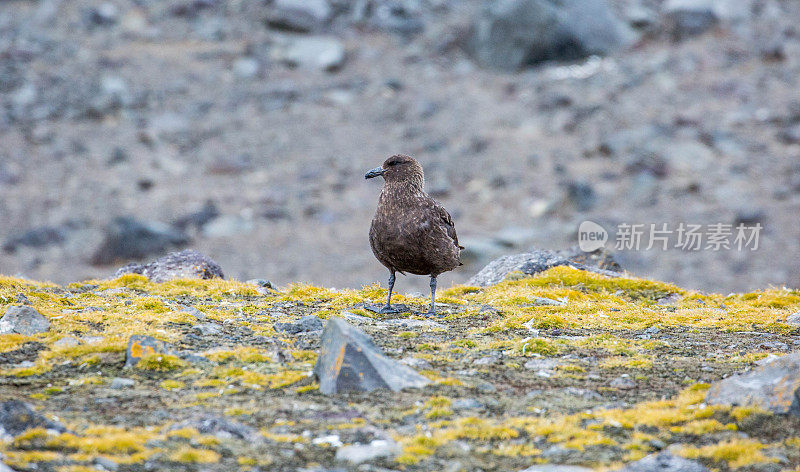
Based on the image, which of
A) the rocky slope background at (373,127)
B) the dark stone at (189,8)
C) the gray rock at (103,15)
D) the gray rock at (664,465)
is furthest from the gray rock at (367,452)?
the gray rock at (103,15)

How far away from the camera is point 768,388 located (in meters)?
7.98

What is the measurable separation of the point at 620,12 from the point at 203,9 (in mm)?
30323

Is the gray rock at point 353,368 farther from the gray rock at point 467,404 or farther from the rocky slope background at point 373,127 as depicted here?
the rocky slope background at point 373,127

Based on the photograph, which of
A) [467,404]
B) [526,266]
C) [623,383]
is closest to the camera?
[467,404]

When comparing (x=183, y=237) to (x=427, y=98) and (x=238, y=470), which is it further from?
(x=238, y=470)

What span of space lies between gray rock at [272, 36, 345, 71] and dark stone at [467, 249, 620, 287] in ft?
138

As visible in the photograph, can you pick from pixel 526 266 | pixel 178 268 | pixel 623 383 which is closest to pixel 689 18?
pixel 526 266

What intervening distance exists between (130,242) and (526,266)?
3107 centimetres

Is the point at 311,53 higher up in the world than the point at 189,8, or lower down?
lower down

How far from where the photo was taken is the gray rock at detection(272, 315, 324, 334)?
446 inches

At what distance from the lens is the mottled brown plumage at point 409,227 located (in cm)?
1255

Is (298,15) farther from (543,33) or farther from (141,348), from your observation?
(141,348)

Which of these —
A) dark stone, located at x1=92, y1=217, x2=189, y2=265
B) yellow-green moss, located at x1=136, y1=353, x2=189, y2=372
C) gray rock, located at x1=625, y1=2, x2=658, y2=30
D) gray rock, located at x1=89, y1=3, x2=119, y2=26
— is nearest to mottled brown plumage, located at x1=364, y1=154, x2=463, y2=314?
yellow-green moss, located at x1=136, y1=353, x2=189, y2=372

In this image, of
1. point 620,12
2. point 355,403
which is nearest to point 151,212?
point 620,12
